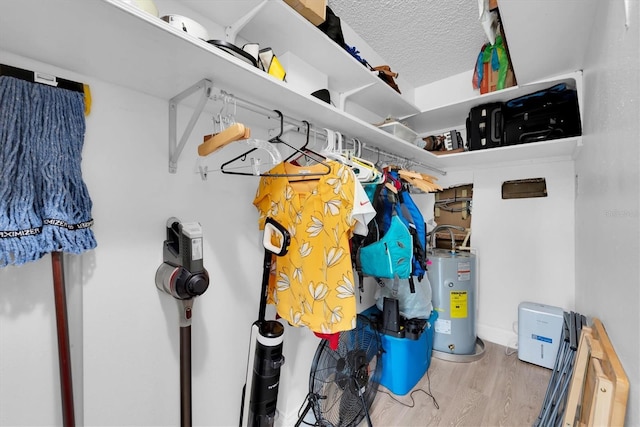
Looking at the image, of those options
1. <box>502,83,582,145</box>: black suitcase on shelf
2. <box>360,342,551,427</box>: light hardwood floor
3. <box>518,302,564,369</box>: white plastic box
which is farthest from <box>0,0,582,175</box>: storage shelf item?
<box>518,302,564,369</box>: white plastic box

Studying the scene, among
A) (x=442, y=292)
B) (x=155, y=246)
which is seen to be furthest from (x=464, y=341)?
(x=155, y=246)

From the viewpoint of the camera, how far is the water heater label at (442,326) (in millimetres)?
2088

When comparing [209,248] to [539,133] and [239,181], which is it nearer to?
[239,181]

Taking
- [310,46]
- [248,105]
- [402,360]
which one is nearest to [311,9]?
[310,46]

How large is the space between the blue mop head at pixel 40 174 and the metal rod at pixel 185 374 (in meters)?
0.43

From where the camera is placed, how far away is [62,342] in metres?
0.74

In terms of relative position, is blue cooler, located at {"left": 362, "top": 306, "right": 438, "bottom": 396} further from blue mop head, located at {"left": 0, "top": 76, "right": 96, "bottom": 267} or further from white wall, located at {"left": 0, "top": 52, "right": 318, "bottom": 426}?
blue mop head, located at {"left": 0, "top": 76, "right": 96, "bottom": 267}

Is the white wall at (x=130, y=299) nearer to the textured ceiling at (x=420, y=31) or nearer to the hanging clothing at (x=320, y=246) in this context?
the hanging clothing at (x=320, y=246)

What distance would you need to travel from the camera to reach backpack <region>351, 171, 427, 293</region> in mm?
1367

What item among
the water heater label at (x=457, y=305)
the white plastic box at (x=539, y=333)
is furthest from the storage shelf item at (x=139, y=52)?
the white plastic box at (x=539, y=333)

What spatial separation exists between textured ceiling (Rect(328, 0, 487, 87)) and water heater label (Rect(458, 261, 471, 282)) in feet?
5.45

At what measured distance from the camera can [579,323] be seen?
1452 millimetres

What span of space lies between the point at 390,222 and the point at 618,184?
786 mm

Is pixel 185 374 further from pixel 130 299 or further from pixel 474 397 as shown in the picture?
pixel 474 397
